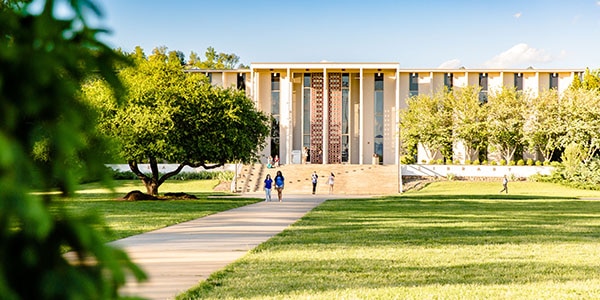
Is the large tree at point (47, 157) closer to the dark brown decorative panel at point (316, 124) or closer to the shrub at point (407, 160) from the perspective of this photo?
the shrub at point (407, 160)

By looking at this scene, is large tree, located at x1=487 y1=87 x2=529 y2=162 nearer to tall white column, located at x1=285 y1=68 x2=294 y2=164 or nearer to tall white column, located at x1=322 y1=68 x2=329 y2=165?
tall white column, located at x1=322 y1=68 x2=329 y2=165

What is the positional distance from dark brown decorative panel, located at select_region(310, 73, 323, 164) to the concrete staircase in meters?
8.54

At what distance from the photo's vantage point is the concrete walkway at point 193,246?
32.0 feet

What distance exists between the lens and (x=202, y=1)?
2739 inches

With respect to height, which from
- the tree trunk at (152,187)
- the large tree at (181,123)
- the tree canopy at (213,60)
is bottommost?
the tree trunk at (152,187)

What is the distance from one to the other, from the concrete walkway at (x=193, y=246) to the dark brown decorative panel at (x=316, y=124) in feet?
153

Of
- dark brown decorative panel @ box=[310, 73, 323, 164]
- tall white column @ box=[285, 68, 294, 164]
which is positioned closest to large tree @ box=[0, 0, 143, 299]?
tall white column @ box=[285, 68, 294, 164]

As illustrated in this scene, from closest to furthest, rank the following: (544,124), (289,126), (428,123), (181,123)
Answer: (181,123)
(544,124)
(428,123)
(289,126)

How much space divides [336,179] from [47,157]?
55.7m

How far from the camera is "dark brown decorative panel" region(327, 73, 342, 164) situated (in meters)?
70.8

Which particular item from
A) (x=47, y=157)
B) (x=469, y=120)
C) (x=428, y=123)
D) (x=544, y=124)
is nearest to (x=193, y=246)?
(x=47, y=157)

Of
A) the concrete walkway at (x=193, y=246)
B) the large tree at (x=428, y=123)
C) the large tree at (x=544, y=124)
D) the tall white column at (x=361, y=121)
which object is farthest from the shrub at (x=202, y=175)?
the concrete walkway at (x=193, y=246)

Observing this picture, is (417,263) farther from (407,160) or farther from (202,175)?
(407,160)

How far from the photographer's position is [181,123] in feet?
118
